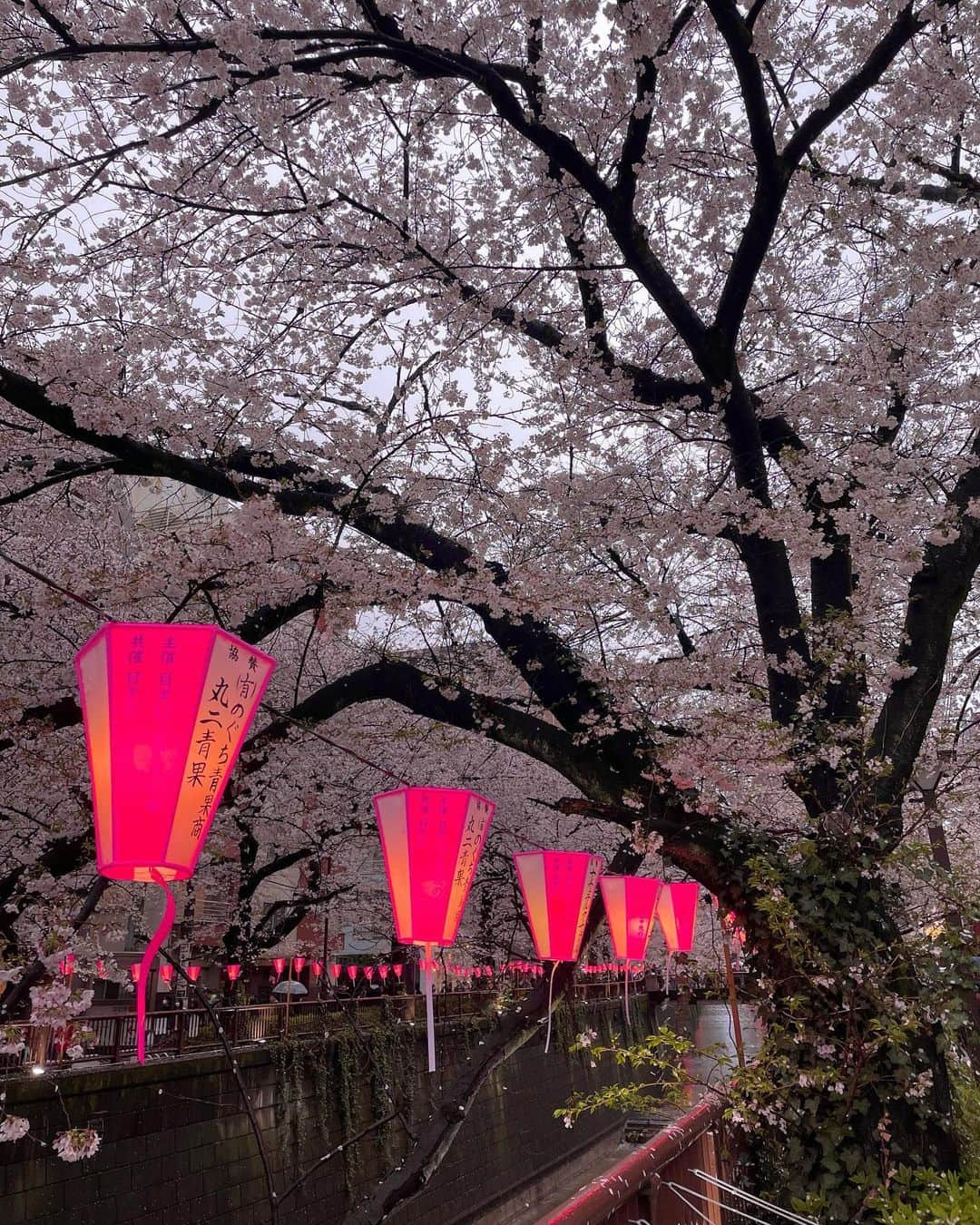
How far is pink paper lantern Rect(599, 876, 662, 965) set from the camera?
31.1 feet

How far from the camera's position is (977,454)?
24.7 feet

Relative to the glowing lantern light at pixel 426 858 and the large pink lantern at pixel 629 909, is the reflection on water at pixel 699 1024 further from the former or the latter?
the glowing lantern light at pixel 426 858

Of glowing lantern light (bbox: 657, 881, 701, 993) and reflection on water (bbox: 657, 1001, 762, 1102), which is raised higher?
Result: glowing lantern light (bbox: 657, 881, 701, 993)

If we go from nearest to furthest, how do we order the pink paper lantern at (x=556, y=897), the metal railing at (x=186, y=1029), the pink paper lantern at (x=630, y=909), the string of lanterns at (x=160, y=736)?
A: 1. the string of lanterns at (x=160, y=736)
2. the pink paper lantern at (x=556, y=897)
3. the metal railing at (x=186, y=1029)
4. the pink paper lantern at (x=630, y=909)

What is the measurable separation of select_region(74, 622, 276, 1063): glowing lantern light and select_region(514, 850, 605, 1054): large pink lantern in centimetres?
460

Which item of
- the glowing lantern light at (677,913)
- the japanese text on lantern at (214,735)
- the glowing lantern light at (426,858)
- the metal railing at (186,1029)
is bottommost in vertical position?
the metal railing at (186,1029)

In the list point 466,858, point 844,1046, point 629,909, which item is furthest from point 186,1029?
point 844,1046

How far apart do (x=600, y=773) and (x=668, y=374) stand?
4165 mm

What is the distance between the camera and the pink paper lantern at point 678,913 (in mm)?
12383

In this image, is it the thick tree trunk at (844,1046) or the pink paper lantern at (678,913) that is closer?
the thick tree trunk at (844,1046)

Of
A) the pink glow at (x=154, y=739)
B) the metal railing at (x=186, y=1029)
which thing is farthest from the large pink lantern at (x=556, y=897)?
the pink glow at (x=154, y=739)

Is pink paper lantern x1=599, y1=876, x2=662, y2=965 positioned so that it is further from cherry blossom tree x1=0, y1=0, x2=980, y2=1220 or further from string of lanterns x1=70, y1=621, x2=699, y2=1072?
string of lanterns x1=70, y1=621, x2=699, y2=1072

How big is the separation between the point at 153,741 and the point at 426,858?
8.72 feet

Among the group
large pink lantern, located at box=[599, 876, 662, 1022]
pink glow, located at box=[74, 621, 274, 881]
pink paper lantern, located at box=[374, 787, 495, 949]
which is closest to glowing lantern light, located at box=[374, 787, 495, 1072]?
pink paper lantern, located at box=[374, 787, 495, 949]
